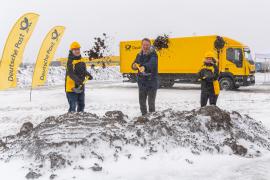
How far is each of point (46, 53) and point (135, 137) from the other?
1150 centimetres

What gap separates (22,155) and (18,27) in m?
9.51

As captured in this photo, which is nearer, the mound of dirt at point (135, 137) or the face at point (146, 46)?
the mound of dirt at point (135, 137)

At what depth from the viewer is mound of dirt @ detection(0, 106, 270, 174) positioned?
5.16 meters

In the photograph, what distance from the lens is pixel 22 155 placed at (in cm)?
520

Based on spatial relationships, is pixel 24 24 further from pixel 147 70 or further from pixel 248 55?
pixel 248 55

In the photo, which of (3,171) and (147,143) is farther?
(147,143)

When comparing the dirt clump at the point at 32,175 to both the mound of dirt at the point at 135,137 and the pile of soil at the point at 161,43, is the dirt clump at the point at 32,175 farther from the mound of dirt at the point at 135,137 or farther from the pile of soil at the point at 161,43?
the pile of soil at the point at 161,43

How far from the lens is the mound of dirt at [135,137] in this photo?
516 centimetres

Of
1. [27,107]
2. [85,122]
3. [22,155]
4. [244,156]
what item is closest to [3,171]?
[22,155]

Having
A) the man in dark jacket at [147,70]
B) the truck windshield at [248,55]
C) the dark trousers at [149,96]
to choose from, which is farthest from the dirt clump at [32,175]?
the truck windshield at [248,55]

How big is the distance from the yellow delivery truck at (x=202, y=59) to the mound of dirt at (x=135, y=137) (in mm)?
13816

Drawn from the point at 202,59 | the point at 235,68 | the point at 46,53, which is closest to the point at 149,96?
the point at 46,53

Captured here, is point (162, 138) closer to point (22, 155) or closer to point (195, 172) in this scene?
point (195, 172)

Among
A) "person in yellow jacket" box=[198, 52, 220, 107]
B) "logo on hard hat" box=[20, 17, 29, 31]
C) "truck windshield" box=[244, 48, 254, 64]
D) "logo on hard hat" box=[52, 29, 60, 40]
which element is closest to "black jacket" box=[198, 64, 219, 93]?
"person in yellow jacket" box=[198, 52, 220, 107]
